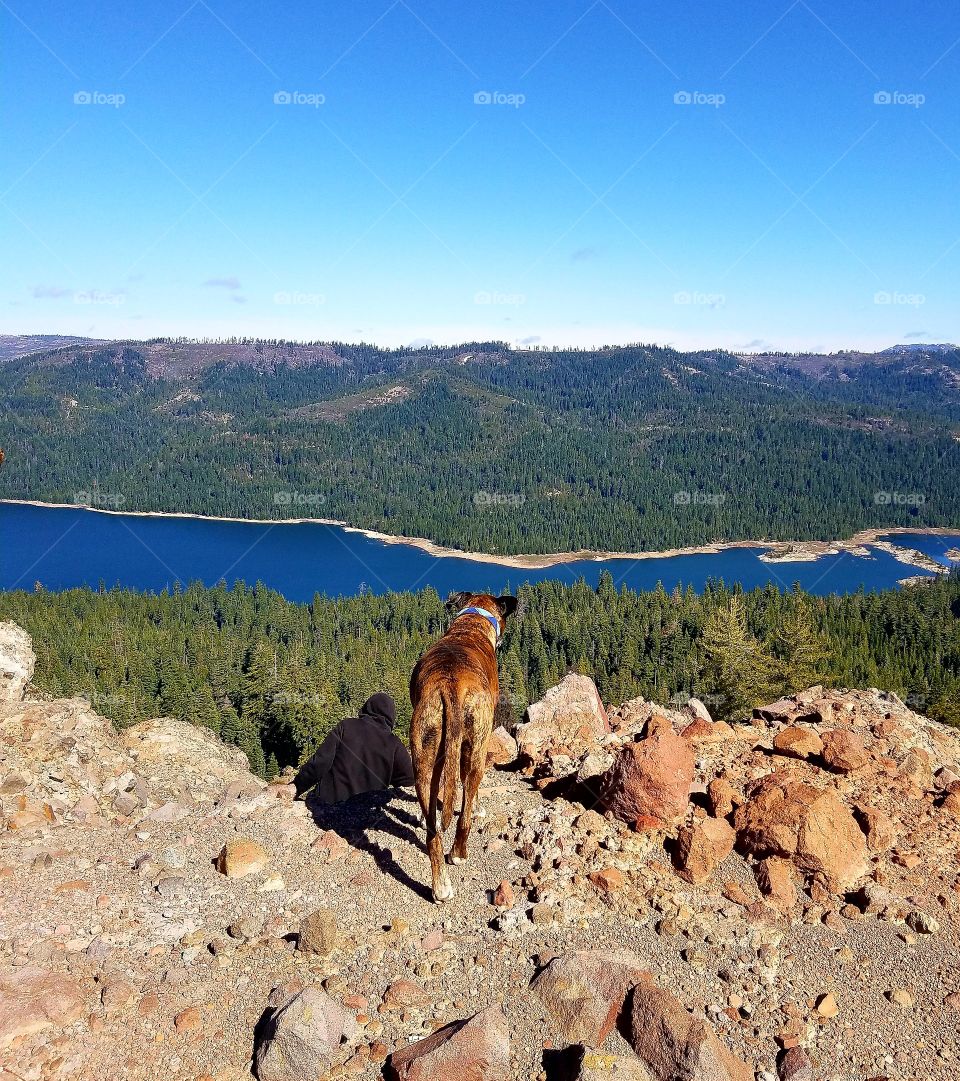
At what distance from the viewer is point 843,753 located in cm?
919

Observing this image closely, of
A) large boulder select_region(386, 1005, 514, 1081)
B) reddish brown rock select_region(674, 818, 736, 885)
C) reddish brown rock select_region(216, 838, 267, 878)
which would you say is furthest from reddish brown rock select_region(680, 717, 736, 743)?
reddish brown rock select_region(216, 838, 267, 878)

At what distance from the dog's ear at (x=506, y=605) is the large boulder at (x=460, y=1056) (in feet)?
15.1

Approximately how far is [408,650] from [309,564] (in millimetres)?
77438

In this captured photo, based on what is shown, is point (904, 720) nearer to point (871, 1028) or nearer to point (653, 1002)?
point (871, 1028)

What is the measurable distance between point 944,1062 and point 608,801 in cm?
380

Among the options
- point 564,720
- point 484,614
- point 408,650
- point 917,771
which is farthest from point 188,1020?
point 408,650

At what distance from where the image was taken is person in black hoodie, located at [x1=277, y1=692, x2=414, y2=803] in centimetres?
966

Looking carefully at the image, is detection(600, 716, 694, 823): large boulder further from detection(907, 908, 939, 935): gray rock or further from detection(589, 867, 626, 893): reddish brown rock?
detection(907, 908, 939, 935): gray rock

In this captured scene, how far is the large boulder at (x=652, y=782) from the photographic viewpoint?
8.30 m

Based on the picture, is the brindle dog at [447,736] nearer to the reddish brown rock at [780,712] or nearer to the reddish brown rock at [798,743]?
the reddish brown rock at [798,743]

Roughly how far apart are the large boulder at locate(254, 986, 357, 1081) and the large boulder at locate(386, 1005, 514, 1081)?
1.63ft

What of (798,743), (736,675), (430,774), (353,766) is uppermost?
(430,774)

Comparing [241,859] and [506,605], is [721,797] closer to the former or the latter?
[506,605]

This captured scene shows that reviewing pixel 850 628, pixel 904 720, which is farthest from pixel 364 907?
pixel 850 628
